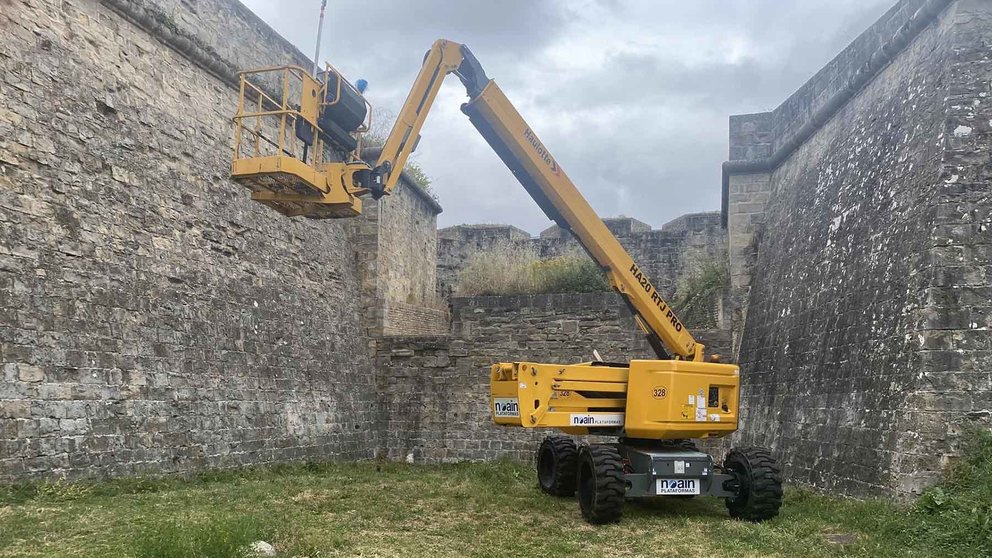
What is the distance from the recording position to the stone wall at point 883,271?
6969 mm

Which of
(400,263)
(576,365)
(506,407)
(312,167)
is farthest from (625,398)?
(400,263)

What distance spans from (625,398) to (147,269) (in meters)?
5.67

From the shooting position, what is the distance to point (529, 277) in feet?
54.1

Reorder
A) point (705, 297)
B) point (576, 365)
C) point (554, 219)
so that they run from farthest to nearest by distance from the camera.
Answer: point (705, 297) < point (554, 219) < point (576, 365)

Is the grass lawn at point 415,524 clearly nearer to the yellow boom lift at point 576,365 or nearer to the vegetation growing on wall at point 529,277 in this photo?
the yellow boom lift at point 576,365

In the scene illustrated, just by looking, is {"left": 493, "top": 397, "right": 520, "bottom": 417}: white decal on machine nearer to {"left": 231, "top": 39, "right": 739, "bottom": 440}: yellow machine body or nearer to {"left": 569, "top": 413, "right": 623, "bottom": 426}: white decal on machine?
{"left": 231, "top": 39, "right": 739, "bottom": 440}: yellow machine body

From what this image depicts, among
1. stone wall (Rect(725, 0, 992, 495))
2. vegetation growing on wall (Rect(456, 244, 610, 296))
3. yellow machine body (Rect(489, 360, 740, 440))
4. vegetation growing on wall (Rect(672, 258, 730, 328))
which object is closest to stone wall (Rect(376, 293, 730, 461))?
vegetation growing on wall (Rect(672, 258, 730, 328))

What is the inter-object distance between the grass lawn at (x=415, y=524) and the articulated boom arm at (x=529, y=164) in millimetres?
2115

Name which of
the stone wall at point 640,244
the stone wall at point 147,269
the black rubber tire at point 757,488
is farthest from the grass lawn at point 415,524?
the stone wall at point 640,244

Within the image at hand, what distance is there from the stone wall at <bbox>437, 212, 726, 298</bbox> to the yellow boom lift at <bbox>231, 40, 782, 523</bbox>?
418 inches

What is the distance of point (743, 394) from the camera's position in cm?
1170

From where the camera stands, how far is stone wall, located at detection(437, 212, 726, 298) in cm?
1978

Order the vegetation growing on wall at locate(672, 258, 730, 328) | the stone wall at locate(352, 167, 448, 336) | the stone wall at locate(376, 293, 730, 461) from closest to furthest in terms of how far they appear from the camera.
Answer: the stone wall at locate(376, 293, 730, 461), the vegetation growing on wall at locate(672, 258, 730, 328), the stone wall at locate(352, 167, 448, 336)

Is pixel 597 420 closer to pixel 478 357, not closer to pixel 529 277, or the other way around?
pixel 478 357
